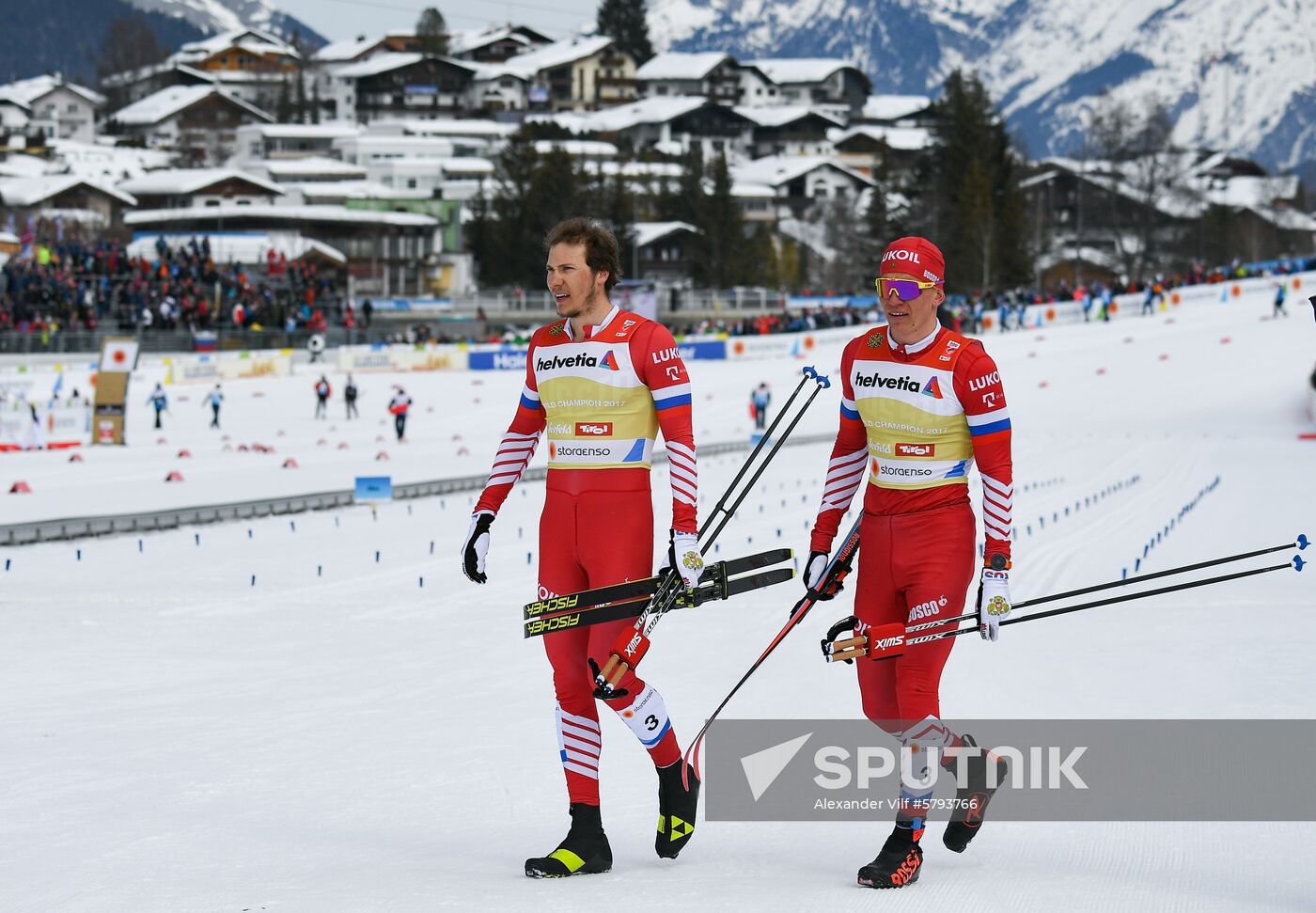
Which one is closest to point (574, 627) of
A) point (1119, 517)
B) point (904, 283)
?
point (904, 283)

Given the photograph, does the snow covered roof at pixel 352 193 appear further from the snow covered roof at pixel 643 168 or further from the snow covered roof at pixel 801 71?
the snow covered roof at pixel 801 71

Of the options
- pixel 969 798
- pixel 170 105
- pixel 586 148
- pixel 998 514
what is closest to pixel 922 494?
pixel 998 514

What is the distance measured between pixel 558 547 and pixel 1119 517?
15.4m

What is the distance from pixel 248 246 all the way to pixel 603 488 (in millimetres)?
77104

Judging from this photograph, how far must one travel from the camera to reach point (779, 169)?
5172 inches

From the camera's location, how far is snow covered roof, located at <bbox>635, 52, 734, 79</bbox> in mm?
160000

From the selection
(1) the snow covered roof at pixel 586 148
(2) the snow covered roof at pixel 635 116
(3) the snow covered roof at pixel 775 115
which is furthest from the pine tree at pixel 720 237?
(3) the snow covered roof at pixel 775 115

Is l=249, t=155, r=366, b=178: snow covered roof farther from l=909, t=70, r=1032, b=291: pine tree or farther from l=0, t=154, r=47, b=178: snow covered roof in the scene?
l=909, t=70, r=1032, b=291: pine tree

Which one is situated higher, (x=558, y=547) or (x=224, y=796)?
(x=558, y=547)

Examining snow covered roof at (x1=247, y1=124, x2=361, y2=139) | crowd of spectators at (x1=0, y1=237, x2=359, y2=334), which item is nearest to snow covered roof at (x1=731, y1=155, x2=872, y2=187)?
snow covered roof at (x1=247, y1=124, x2=361, y2=139)

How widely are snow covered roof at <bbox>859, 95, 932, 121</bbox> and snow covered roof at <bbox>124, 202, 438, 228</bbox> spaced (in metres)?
99.0

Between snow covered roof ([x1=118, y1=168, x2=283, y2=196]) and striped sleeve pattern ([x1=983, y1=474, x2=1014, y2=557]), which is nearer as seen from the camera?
striped sleeve pattern ([x1=983, y1=474, x2=1014, y2=557])

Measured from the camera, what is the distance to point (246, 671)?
38.6 ft

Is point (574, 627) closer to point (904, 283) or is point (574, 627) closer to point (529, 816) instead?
point (529, 816)
